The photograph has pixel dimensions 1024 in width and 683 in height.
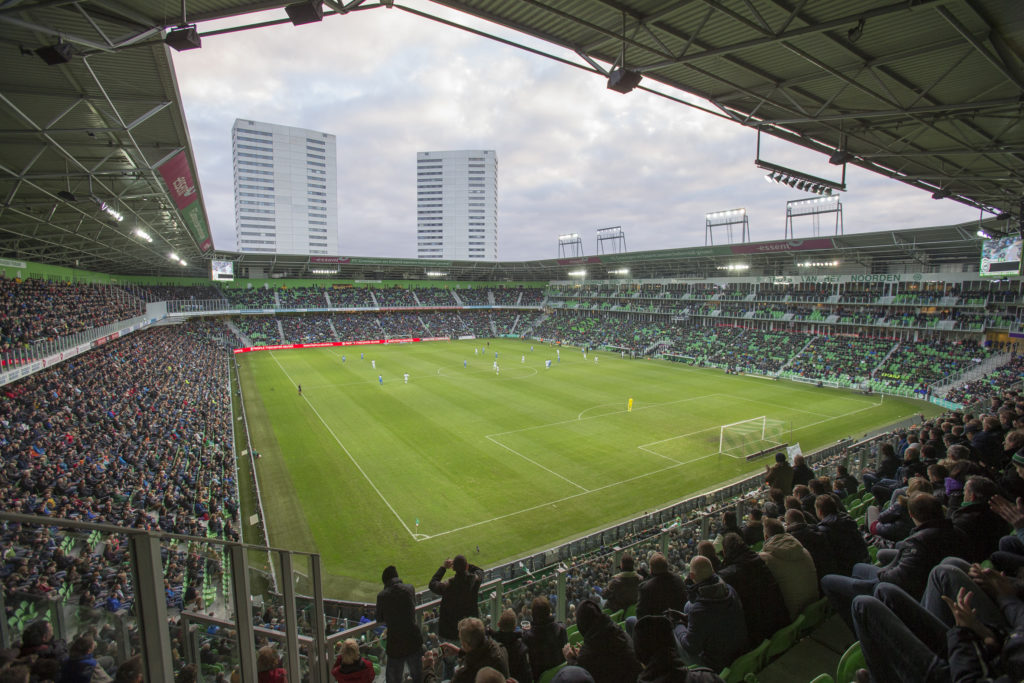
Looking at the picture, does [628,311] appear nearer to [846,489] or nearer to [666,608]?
[846,489]

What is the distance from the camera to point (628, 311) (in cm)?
6688

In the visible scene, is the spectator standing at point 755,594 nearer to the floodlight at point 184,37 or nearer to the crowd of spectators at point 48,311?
the floodlight at point 184,37

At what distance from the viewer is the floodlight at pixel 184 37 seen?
268 inches

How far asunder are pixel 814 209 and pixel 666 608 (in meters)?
55.5

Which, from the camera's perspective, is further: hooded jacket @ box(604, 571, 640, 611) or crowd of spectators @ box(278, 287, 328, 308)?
crowd of spectators @ box(278, 287, 328, 308)

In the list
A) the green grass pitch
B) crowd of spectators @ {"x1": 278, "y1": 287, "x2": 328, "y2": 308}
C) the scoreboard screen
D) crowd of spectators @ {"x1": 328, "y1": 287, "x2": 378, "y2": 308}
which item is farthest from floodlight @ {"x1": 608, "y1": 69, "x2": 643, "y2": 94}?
Answer: crowd of spectators @ {"x1": 328, "y1": 287, "x2": 378, "y2": 308}

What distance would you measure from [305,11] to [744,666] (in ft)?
28.8

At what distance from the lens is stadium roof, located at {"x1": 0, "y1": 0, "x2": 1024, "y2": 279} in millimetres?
7352

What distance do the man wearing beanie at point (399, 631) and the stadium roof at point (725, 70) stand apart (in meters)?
7.46

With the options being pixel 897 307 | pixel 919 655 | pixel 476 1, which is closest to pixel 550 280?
pixel 897 307

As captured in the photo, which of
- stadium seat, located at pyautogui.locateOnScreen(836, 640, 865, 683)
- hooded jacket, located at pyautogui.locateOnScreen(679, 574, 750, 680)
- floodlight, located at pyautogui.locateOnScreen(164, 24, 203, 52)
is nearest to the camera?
stadium seat, located at pyautogui.locateOnScreen(836, 640, 865, 683)

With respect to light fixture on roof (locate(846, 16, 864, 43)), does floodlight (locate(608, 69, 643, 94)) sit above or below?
below

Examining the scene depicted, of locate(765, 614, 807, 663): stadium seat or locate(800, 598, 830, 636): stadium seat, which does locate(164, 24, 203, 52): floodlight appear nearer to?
locate(765, 614, 807, 663): stadium seat

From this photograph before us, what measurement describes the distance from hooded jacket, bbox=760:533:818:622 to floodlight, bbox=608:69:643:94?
7.31m
